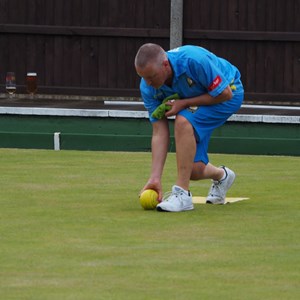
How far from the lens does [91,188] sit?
28.2 ft

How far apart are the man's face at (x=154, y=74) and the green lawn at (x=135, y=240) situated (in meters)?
0.70

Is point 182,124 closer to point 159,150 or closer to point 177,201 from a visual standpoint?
point 159,150

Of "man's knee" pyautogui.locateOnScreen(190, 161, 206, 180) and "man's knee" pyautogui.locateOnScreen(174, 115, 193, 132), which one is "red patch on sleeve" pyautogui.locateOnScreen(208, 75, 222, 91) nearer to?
"man's knee" pyautogui.locateOnScreen(174, 115, 193, 132)

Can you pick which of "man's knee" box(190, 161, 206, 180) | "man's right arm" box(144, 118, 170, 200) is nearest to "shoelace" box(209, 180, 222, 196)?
"man's knee" box(190, 161, 206, 180)

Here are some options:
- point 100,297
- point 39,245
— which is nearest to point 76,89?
point 39,245

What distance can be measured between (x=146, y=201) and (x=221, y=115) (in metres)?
0.65

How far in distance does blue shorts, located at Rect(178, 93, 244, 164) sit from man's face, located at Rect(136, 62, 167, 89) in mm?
259

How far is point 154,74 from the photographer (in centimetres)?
715

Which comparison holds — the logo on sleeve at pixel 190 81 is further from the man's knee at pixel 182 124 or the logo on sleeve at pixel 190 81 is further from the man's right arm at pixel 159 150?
the man's right arm at pixel 159 150

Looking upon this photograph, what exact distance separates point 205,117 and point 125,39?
1013 cm

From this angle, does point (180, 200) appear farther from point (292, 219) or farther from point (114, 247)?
point (114, 247)

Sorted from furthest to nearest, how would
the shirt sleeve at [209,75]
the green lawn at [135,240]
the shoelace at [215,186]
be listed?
the shoelace at [215,186] → the shirt sleeve at [209,75] → the green lawn at [135,240]

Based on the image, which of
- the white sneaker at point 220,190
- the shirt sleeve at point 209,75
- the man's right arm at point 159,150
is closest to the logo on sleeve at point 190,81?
the shirt sleeve at point 209,75

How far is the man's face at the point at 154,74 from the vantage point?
23.3 ft
